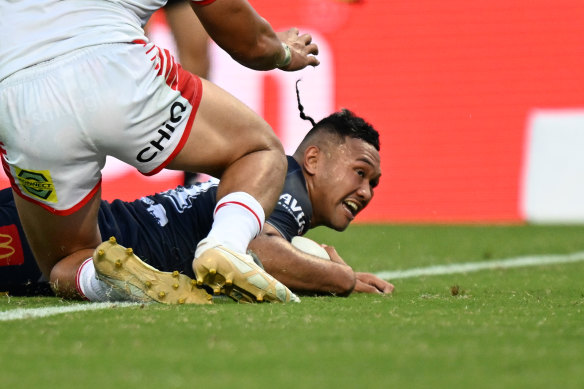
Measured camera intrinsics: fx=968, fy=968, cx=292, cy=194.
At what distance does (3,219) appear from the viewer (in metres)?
3.60

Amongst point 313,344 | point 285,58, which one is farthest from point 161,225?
point 313,344

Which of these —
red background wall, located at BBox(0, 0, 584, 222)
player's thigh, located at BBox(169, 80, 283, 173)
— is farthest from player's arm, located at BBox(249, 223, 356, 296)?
red background wall, located at BBox(0, 0, 584, 222)

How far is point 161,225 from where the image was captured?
3805mm

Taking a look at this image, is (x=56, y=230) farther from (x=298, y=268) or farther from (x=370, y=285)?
(x=370, y=285)

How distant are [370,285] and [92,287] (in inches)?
46.9

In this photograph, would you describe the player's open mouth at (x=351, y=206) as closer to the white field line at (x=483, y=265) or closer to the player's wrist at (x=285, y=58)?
the white field line at (x=483, y=265)

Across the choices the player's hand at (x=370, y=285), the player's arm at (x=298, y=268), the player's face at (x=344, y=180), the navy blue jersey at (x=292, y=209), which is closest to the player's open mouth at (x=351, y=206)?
the player's face at (x=344, y=180)

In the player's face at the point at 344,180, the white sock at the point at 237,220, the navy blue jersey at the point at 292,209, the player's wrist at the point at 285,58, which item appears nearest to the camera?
the white sock at the point at 237,220

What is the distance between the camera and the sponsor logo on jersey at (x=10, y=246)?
3.59 meters

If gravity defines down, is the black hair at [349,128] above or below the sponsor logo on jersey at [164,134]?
above

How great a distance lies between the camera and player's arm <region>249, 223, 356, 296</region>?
3541 millimetres

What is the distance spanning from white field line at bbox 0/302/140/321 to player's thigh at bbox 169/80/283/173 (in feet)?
1.62

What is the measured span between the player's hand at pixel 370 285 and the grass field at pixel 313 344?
0.14 metres

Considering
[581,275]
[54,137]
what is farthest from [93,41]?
[581,275]
